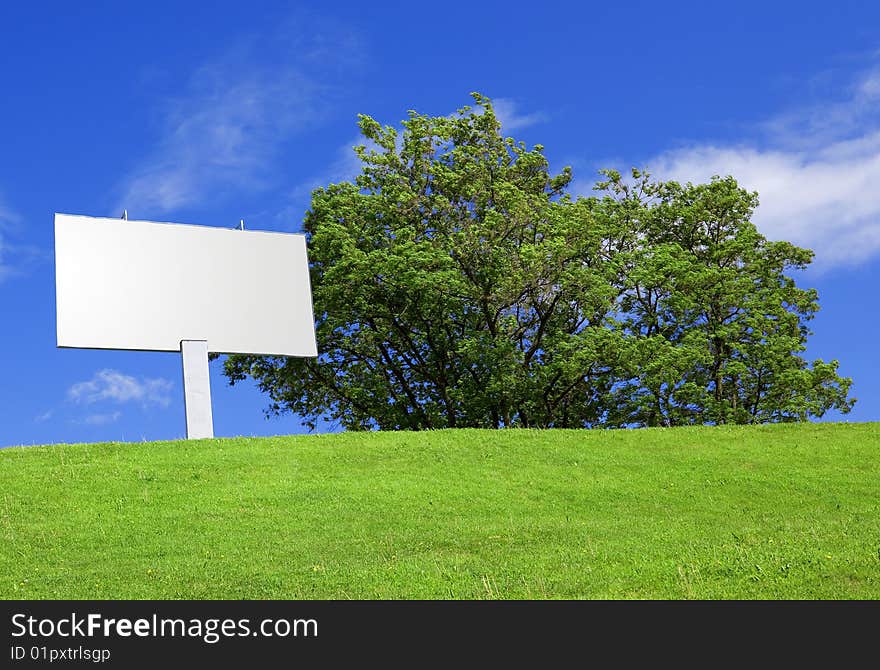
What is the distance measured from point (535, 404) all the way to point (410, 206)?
27.9ft

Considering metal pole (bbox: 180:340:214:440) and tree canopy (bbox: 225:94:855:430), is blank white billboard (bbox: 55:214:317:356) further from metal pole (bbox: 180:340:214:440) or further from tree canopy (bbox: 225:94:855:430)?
tree canopy (bbox: 225:94:855:430)

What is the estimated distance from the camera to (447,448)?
23.1 metres

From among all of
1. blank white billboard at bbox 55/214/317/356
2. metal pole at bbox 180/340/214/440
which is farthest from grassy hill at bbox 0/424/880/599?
blank white billboard at bbox 55/214/317/356

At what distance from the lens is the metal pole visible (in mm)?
24125

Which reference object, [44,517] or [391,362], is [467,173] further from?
[44,517]

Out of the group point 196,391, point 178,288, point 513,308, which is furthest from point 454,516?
point 513,308

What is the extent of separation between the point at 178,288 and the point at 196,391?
9.47 feet

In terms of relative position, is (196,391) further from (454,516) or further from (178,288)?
(454,516)

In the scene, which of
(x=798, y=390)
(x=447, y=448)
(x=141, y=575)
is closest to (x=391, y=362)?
(x=447, y=448)

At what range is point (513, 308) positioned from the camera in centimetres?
3362

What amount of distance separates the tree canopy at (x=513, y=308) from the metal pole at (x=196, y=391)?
8292 millimetres

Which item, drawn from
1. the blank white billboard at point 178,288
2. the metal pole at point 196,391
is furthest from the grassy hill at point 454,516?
the blank white billboard at point 178,288
